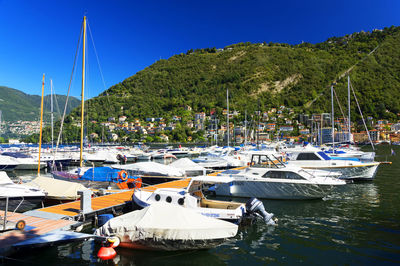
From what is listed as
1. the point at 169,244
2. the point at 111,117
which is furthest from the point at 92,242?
the point at 111,117

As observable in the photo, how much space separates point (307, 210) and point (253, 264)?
6447 millimetres

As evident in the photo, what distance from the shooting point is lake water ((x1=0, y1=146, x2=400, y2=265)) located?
7.64 meters

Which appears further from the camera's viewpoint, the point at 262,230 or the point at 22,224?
the point at 262,230

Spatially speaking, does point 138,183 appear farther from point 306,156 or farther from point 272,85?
point 272,85

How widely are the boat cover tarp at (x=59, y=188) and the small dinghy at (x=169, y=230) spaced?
225 inches

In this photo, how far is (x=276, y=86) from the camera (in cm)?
18275

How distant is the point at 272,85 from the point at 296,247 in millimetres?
182886

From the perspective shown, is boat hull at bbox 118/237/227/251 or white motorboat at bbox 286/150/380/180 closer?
boat hull at bbox 118/237/227/251

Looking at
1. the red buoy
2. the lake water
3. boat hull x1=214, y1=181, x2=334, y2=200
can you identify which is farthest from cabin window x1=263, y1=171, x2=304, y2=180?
the red buoy

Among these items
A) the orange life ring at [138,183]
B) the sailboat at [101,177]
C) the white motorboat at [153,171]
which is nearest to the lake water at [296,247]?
the orange life ring at [138,183]

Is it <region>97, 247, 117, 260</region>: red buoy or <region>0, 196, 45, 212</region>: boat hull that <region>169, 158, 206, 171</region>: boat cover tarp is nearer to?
<region>0, 196, 45, 212</region>: boat hull

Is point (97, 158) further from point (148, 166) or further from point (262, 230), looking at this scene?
point (262, 230)

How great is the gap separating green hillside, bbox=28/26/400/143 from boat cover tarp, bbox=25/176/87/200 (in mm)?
140167

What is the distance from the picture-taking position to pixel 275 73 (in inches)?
7475
